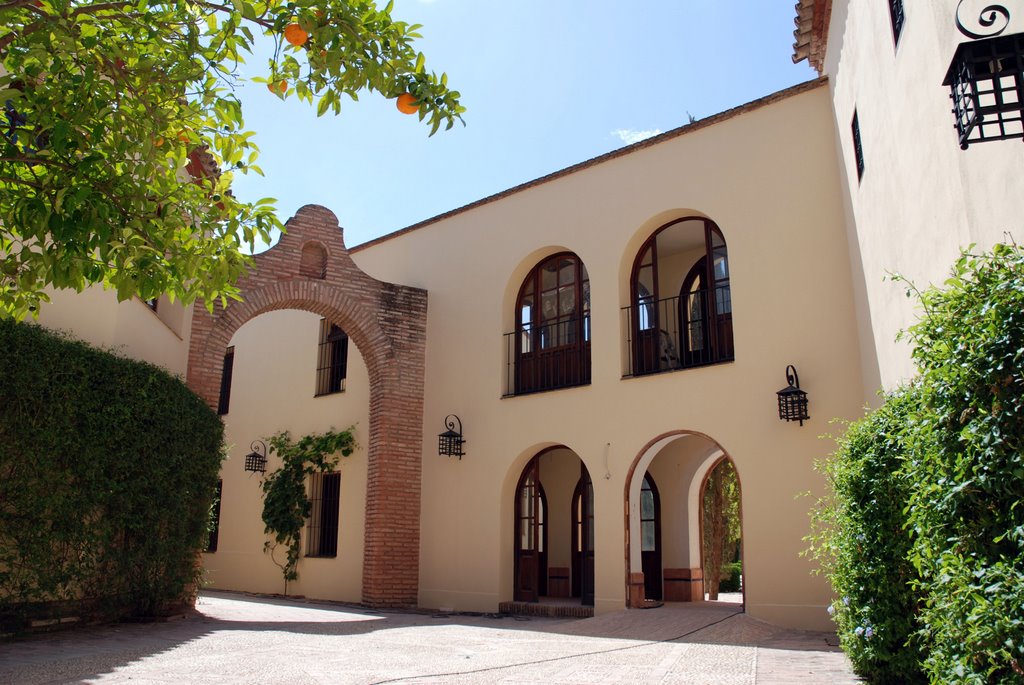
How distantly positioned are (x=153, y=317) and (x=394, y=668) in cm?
537

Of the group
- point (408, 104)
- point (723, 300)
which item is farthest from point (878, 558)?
point (723, 300)

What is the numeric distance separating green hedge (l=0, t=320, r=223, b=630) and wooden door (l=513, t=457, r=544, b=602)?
411 cm

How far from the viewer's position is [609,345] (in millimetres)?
10398

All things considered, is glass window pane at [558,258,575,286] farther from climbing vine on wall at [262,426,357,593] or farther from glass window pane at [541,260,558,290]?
climbing vine on wall at [262,426,357,593]

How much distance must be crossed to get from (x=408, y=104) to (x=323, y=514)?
10.6 metres

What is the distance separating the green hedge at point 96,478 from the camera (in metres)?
6.92

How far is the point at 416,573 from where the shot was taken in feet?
38.8

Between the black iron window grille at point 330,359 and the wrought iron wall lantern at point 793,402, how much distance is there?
7997 millimetres

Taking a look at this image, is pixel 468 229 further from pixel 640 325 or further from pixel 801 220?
pixel 801 220

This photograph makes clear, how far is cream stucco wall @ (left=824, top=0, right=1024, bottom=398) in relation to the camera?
162 inches

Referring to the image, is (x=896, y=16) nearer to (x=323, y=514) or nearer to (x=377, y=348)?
(x=377, y=348)

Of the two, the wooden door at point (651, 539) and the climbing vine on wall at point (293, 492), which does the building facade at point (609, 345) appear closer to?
the wooden door at point (651, 539)

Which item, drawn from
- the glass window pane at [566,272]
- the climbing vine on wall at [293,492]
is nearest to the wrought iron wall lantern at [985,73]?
the glass window pane at [566,272]

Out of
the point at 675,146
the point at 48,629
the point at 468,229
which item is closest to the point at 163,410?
the point at 48,629
